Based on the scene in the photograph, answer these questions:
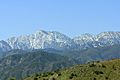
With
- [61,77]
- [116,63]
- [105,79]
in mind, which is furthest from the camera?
[116,63]

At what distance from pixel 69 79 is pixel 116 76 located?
9.50 metres

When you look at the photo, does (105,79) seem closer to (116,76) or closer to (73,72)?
(116,76)

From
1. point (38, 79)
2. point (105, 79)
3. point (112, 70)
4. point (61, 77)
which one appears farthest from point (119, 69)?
point (38, 79)

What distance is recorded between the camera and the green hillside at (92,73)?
7438 cm

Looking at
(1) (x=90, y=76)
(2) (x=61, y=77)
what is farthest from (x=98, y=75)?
(2) (x=61, y=77)

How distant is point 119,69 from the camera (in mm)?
77812

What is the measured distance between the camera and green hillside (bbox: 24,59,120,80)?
74.4m

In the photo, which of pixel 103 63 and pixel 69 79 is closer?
pixel 69 79

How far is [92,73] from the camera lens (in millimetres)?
76438

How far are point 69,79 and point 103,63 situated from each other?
1173 cm

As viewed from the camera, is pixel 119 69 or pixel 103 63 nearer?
pixel 119 69

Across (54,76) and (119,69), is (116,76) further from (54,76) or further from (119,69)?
(54,76)

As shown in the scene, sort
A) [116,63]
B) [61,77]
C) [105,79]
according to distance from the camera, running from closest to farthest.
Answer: [105,79], [61,77], [116,63]

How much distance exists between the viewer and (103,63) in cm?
8356
